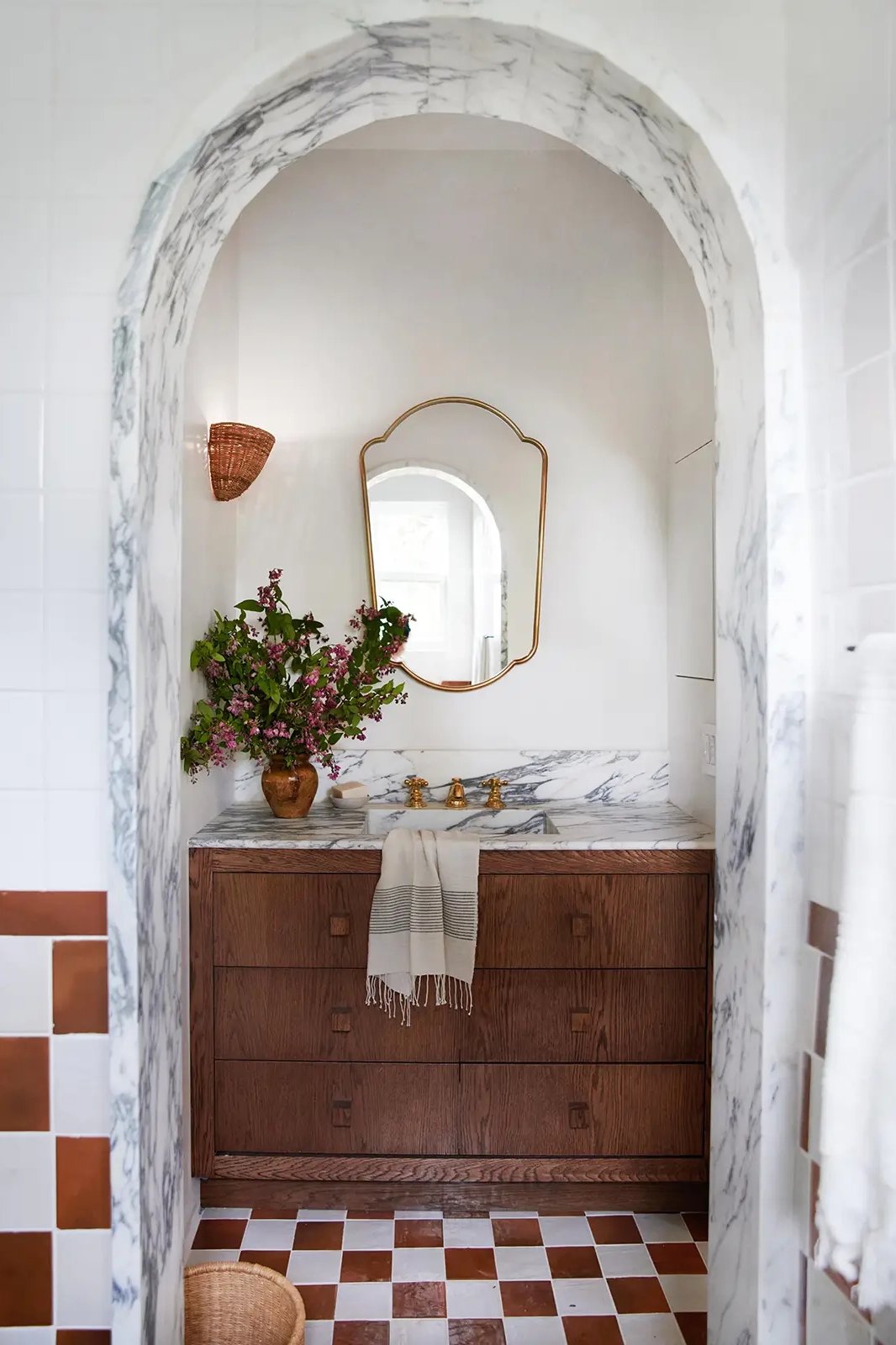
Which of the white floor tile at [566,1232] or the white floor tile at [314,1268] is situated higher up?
the white floor tile at [314,1268]

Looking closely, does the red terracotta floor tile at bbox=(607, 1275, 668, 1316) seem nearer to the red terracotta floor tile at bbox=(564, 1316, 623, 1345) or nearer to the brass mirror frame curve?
the red terracotta floor tile at bbox=(564, 1316, 623, 1345)

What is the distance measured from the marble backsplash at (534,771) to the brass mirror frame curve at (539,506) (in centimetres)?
22

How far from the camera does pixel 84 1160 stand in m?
1.43

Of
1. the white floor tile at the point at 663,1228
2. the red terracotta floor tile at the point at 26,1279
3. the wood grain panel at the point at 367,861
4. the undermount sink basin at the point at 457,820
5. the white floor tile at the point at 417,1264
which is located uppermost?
the undermount sink basin at the point at 457,820

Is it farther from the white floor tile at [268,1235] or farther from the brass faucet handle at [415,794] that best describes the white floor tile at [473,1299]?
the brass faucet handle at [415,794]

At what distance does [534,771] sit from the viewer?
2.87m

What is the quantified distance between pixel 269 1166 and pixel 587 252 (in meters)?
2.61

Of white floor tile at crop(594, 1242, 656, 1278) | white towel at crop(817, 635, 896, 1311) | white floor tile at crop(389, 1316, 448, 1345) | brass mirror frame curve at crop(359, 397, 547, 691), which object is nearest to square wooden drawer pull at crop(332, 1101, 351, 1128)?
white floor tile at crop(389, 1316, 448, 1345)

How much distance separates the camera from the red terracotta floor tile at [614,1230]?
2.27 meters

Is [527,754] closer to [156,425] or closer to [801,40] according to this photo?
[156,425]

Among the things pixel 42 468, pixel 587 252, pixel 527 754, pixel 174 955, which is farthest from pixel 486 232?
pixel 174 955

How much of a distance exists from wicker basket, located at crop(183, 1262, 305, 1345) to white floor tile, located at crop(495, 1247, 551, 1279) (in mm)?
520

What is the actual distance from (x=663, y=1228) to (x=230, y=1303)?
1046 millimetres

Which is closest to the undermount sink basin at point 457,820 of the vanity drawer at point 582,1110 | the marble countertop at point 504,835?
the marble countertop at point 504,835
